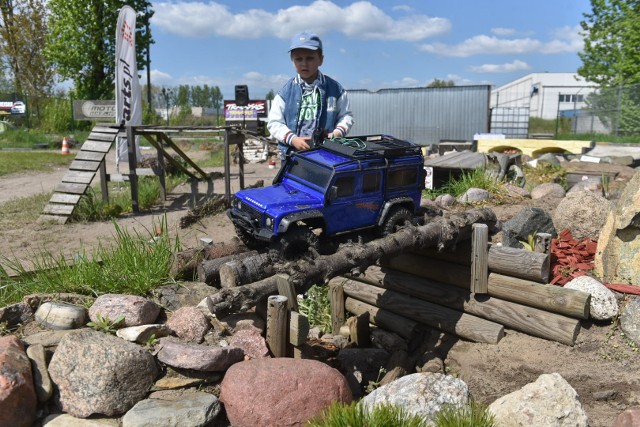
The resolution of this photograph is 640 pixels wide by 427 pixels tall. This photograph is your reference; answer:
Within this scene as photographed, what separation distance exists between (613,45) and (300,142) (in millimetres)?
25491

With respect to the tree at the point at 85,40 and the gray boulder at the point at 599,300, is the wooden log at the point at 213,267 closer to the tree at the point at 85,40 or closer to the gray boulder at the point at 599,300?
the gray boulder at the point at 599,300

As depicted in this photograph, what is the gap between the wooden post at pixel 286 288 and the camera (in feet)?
10.6

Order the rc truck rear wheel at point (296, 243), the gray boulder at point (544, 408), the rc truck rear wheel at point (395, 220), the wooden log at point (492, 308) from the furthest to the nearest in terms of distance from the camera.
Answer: the wooden log at point (492, 308)
the rc truck rear wheel at point (395, 220)
the rc truck rear wheel at point (296, 243)
the gray boulder at point (544, 408)

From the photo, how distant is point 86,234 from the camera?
26.5 feet

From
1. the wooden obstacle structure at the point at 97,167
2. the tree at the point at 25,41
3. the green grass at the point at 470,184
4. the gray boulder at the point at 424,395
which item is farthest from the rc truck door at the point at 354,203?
the tree at the point at 25,41

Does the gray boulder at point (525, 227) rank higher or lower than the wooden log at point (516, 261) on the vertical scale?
higher

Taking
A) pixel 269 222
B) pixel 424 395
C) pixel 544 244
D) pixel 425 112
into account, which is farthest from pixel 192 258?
pixel 425 112

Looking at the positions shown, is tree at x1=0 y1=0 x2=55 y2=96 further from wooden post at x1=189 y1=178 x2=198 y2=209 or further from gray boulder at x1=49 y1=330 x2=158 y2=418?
gray boulder at x1=49 y1=330 x2=158 y2=418

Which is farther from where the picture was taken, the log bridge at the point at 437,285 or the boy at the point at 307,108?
the boy at the point at 307,108

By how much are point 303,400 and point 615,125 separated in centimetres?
1970

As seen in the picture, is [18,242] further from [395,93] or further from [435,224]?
[395,93]

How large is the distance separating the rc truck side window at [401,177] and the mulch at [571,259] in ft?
5.65

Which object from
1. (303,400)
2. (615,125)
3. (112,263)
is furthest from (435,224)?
(615,125)

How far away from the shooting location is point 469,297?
5.14 metres
